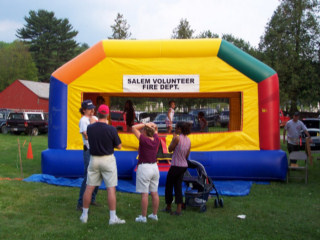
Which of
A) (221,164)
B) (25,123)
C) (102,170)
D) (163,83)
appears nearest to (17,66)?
(25,123)

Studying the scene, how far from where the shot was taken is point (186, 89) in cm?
896

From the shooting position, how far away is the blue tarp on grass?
301 inches

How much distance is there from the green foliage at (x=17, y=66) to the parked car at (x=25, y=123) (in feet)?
105

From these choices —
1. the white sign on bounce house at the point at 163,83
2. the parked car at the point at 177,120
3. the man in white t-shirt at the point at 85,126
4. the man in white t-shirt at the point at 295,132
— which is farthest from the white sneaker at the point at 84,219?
the man in white t-shirt at the point at 295,132

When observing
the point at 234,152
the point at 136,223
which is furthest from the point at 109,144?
the point at 234,152

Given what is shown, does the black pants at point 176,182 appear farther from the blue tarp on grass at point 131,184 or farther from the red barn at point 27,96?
the red barn at point 27,96

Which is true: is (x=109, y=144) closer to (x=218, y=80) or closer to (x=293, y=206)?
(x=293, y=206)

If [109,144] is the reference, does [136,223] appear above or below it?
below

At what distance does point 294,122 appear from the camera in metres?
10.0

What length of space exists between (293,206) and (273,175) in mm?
2014

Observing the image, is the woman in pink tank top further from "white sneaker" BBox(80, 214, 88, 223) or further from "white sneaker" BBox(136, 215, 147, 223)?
"white sneaker" BBox(80, 214, 88, 223)

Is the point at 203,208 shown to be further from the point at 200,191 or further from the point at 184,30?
the point at 184,30

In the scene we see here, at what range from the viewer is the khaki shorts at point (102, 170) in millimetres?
5289

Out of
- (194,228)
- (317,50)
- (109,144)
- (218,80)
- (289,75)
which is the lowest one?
(194,228)
